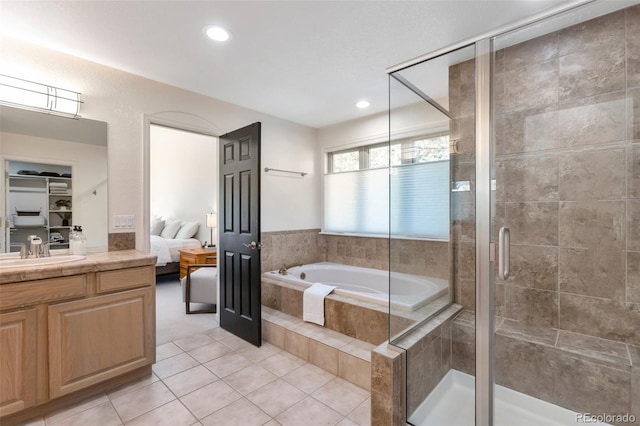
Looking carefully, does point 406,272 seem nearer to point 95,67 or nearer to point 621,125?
point 621,125

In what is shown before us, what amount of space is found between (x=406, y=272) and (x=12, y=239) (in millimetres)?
2902

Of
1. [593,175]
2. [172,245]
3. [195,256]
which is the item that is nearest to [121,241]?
[195,256]

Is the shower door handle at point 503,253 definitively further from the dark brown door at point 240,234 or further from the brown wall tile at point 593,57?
the dark brown door at point 240,234

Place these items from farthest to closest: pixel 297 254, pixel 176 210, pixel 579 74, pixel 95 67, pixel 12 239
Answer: pixel 176 210
pixel 297 254
pixel 95 67
pixel 12 239
pixel 579 74

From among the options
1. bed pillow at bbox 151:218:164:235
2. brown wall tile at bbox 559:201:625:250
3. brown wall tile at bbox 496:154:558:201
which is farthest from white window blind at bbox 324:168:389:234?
bed pillow at bbox 151:218:164:235

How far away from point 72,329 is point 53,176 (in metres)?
1.22

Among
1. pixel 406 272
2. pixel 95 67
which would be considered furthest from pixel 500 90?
pixel 95 67

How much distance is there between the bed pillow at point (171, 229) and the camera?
5.85 metres

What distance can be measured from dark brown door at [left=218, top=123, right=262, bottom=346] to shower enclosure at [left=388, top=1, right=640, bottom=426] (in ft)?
4.30

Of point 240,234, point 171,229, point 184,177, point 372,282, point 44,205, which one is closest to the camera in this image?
point 44,205

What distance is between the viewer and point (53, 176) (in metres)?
2.27

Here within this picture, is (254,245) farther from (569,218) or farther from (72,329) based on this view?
(569,218)

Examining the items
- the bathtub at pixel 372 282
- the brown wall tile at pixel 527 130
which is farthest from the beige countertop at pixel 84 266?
the brown wall tile at pixel 527 130

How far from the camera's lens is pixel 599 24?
1.82m
